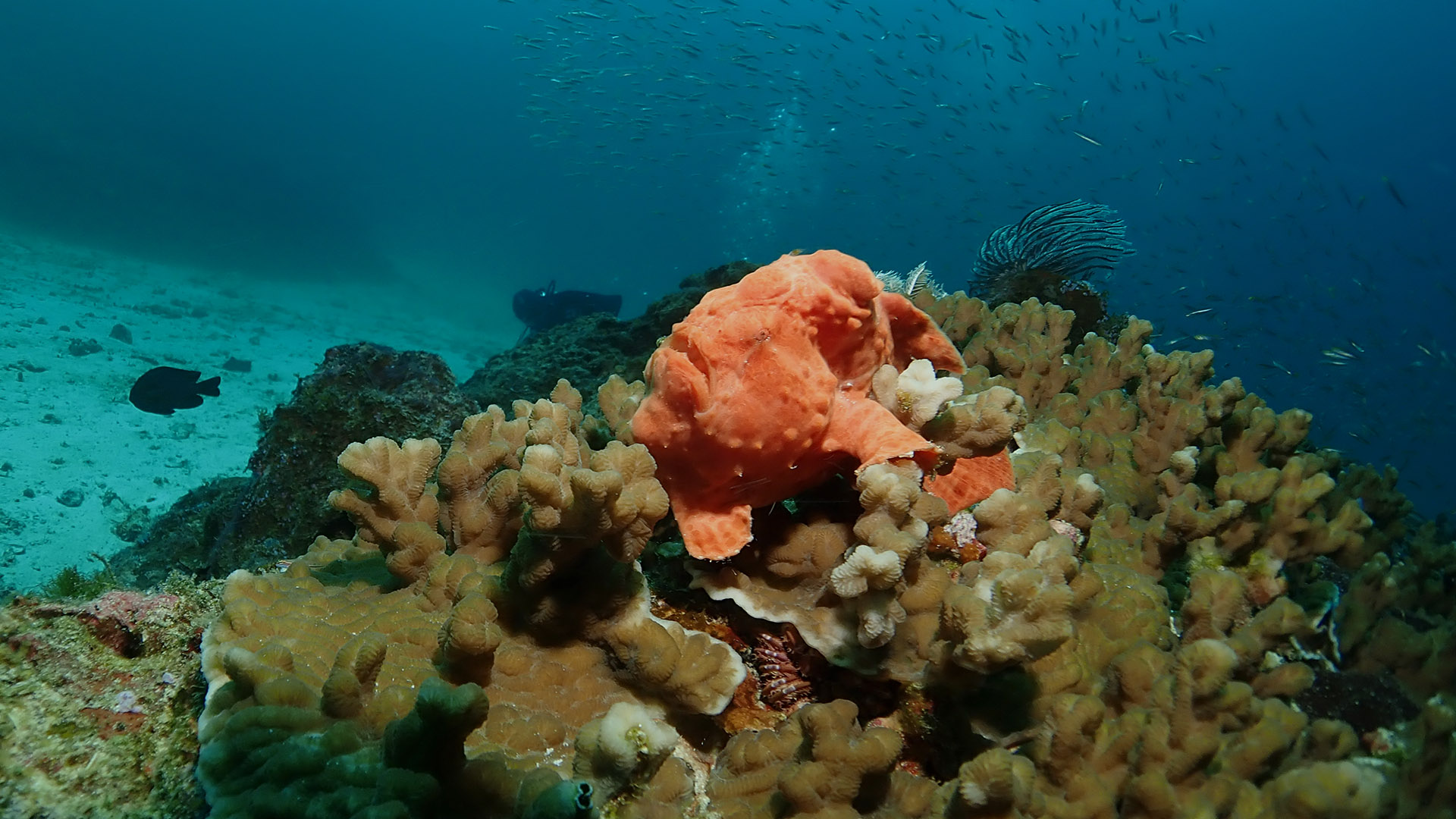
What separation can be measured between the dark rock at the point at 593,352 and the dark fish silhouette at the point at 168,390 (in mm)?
4067

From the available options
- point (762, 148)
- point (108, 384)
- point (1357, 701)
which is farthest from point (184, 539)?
point (762, 148)

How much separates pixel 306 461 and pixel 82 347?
1588 centimetres

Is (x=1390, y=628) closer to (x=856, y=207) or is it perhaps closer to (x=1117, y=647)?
(x=1117, y=647)

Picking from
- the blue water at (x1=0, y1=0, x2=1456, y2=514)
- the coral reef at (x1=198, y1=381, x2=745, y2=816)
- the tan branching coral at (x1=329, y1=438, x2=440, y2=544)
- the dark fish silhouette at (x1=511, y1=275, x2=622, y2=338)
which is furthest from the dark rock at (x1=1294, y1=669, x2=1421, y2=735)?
the dark fish silhouette at (x1=511, y1=275, x2=622, y2=338)

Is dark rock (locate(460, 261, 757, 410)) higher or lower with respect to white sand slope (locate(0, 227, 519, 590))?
higher

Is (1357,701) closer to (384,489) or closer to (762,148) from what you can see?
(384,489)

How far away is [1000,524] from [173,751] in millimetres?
2949

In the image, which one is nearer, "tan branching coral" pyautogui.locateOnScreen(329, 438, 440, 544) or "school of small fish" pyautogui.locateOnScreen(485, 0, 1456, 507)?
"tan branching coral" pyautogui.locateOnScreen(329, 438, 440, 544)

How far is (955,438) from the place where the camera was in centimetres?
240

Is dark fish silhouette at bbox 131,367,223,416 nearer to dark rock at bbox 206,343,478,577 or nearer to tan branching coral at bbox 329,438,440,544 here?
dark rock at bbox 206,343,478,577

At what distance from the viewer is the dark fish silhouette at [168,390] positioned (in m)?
9.67

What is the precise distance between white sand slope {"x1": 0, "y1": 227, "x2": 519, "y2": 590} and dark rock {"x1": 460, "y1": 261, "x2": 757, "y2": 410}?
3861 mm

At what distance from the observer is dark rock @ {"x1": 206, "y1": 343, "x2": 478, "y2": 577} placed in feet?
15.5

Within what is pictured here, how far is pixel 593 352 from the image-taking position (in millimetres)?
10969
